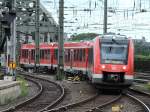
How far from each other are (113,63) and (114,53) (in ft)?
2.08

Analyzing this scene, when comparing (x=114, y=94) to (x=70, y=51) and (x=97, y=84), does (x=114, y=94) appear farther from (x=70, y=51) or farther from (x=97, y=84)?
(x=70, y=51)

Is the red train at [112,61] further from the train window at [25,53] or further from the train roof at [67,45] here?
the train window at [25,53]

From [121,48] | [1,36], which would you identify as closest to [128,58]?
[121,48]

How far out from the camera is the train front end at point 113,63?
954 inches

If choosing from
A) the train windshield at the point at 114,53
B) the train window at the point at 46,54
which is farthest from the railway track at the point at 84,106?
the train window at the point at 46,54

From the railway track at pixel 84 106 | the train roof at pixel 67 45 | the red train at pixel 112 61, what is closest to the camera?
the railway track at pixel 84 106

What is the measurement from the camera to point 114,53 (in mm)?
24781

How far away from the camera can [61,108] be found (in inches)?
691

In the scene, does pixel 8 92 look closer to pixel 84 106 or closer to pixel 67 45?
pixel 84 106

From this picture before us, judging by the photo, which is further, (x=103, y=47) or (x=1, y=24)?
(x=1, y=24)

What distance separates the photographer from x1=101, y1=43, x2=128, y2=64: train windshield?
24.5 metres

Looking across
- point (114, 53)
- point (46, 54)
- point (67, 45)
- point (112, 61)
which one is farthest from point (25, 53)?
point (112, 61)

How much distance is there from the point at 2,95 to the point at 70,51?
2071cm

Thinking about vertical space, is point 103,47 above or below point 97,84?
above
